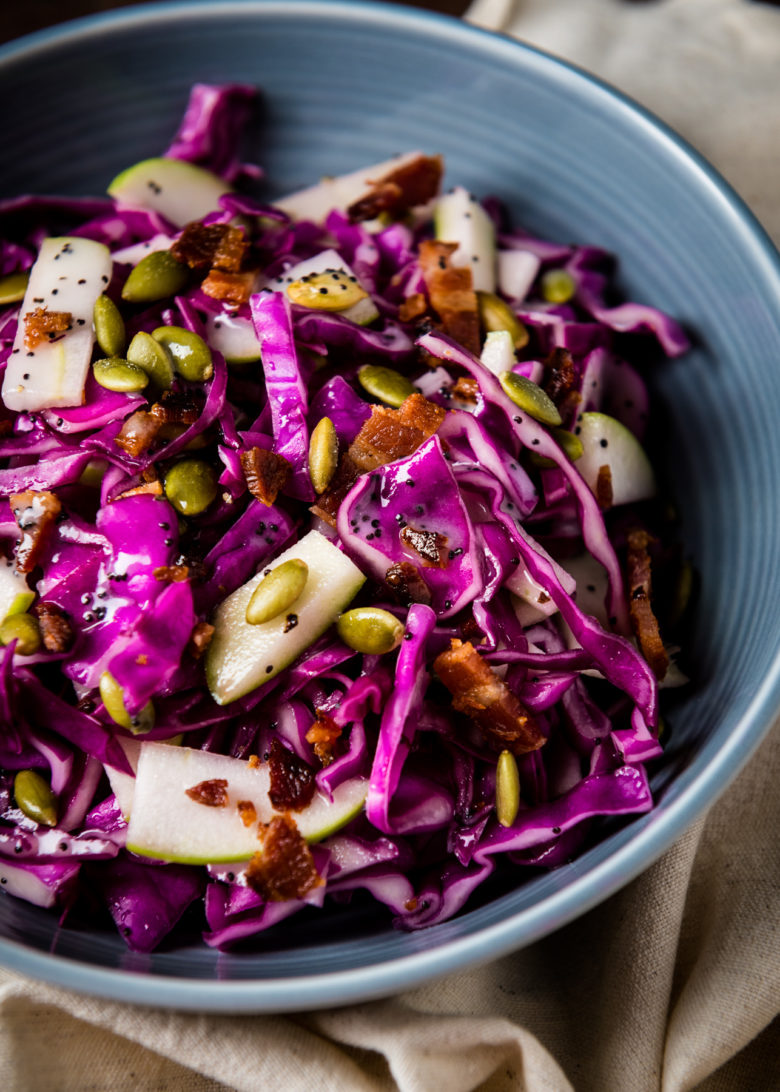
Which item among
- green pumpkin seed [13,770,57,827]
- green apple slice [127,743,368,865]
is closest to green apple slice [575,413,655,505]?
green apple slice [127,743,368,865]

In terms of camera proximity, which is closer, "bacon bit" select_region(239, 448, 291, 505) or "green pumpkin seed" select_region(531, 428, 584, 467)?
"bacon bit" select_region(239, 448, 291, 505)

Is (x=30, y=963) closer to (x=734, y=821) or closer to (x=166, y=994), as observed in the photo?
(x=166, y=994)

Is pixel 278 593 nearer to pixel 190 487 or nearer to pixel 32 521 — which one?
pixel 190 487

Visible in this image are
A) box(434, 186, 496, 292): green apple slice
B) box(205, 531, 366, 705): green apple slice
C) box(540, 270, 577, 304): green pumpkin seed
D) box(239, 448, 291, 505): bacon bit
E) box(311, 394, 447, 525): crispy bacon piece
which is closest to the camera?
box(205, 531, 366, 705): green apple slice

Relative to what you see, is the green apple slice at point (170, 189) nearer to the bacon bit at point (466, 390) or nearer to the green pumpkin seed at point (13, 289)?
the green pumpkin seed at point (13, 289)

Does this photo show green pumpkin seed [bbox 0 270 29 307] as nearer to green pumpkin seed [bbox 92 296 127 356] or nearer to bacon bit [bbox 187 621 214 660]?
green pumpkin seed [bbox 92 296 127 356]

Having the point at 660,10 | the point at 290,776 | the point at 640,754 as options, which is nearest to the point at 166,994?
the point at 290,776

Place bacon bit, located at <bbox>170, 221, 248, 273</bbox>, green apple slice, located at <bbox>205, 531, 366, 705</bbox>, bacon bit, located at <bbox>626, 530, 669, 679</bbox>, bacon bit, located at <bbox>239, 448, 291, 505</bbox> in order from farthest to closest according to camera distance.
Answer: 1. bacon bit, located at <bbox>170, 221, 248, 273</bbox>
2. bacon bit, located at <bbox>626, 530, 669, 679</bbox>
3. bacon bit, located at <bbox>239, 448, 291, 505</bbox>
4. green apple slice, located at <bbox>205, 531, 366, 705</bbox>
